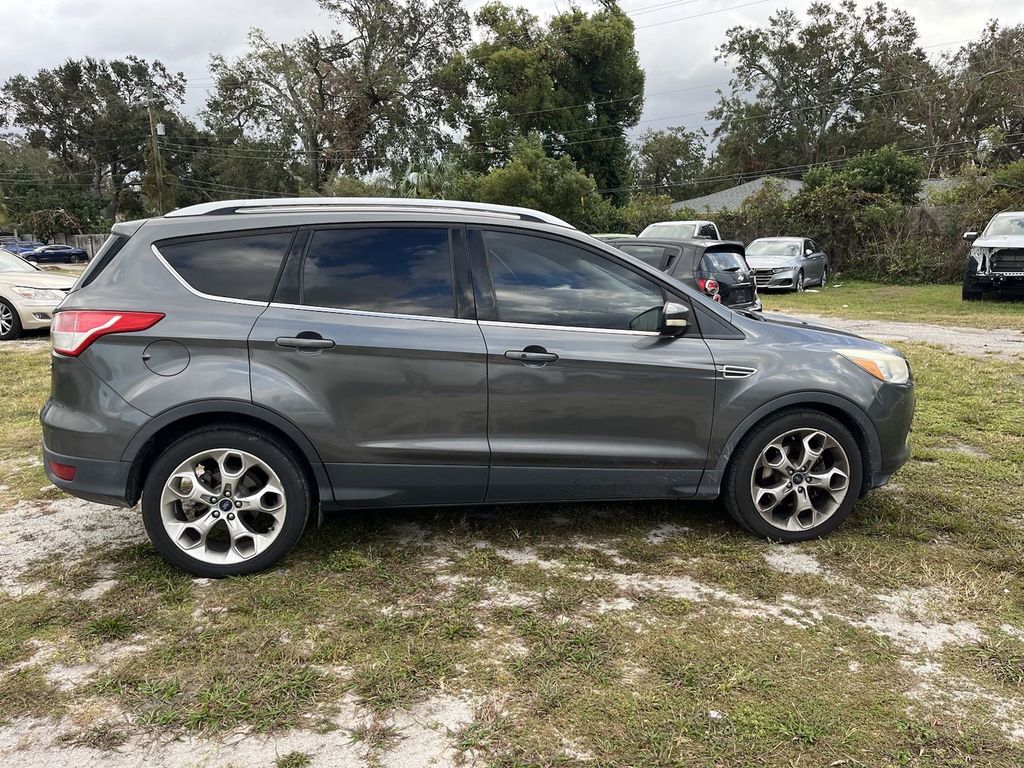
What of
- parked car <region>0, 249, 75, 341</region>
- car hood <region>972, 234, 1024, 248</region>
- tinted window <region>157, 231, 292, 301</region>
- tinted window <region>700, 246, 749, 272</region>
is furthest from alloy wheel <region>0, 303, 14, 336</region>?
car hood <region>972, 234, 1024, 248</region>

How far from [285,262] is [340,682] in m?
1.90

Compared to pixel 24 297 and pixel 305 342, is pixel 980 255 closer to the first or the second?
pixel 305 342

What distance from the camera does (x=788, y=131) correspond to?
174ft

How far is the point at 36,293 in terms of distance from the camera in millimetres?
10898

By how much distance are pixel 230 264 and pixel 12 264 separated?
10.1 meters

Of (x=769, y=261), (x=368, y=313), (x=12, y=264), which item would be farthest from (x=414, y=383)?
(x=769, y=261)

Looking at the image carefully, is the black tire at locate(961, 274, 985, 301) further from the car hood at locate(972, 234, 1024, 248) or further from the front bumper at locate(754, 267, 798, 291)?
the front bumper at locate(754, 267, 798, 291)

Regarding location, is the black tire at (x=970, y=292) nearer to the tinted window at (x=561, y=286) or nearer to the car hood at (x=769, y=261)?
the car hood at (x=769, y=261)

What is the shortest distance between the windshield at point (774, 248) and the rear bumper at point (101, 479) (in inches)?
760

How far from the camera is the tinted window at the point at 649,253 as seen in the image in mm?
10016

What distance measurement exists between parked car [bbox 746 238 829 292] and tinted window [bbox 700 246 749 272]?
861 cm

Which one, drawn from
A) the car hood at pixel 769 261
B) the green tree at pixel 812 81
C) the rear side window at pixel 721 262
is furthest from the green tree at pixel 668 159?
the rear side window at pixel 721 262

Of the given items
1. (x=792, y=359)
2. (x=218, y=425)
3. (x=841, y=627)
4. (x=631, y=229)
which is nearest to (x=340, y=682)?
(x=218, y=425)

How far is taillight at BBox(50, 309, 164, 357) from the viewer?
10.7 feet
